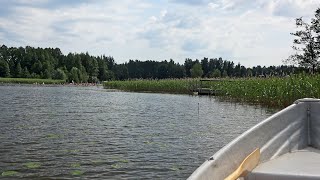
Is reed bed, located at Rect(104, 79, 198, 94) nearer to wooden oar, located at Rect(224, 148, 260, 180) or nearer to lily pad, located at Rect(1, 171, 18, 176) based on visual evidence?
lily pad, located at Rect(1, 171, 18, 176)

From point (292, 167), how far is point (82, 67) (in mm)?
160253

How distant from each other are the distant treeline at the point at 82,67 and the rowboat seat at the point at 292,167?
129 metres

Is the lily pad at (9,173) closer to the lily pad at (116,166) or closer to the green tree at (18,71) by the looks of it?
the lily pad at (116,166)

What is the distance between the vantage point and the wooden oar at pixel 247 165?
384 centimetres

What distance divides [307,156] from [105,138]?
6983 millimetres

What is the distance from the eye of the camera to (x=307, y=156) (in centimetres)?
510

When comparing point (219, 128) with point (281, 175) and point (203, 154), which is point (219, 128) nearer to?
point (203, 154)

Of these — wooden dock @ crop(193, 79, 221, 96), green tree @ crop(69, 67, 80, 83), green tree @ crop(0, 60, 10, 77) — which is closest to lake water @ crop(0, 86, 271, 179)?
wooden dock @ crop(193, 79, 221, 96)

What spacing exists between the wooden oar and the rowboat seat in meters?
0.06

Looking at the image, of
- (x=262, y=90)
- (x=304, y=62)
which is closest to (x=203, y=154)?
(x=262, y=90)

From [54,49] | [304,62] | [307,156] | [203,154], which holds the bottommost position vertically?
[203,154]

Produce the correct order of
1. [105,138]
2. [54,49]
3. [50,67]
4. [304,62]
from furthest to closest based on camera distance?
[54,49]
[50,67]
[304,62]
[105,138]

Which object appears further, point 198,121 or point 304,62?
point 304,62

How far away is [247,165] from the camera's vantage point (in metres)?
4.10
